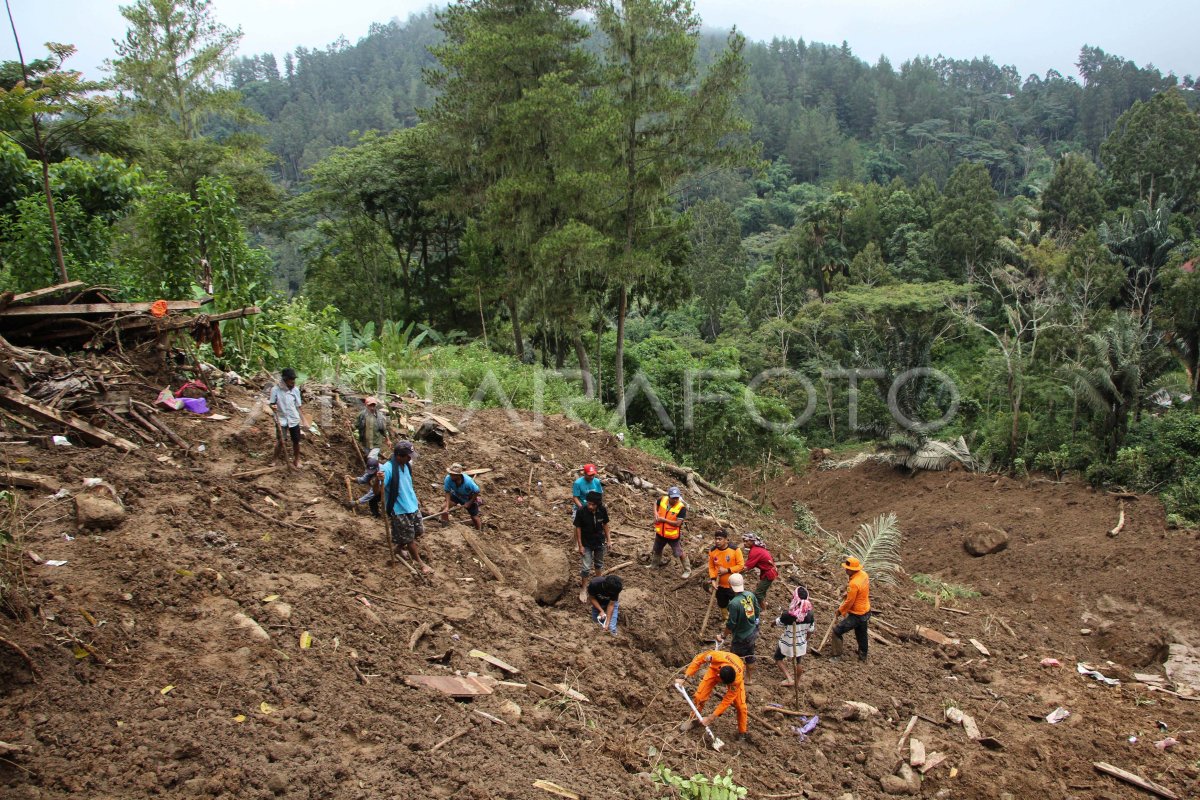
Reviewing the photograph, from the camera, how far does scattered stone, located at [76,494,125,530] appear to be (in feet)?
18.3

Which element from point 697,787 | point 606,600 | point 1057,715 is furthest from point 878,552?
point 697,787

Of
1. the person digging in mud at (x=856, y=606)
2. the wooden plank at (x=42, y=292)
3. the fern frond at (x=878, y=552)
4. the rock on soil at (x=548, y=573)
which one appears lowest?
the fern frond at (x=878, y=552)

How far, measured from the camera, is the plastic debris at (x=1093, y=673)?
9172mm

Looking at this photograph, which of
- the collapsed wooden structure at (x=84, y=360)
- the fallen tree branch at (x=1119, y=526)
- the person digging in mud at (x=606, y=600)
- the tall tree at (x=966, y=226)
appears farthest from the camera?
the tall tree at (x=966, y=226)

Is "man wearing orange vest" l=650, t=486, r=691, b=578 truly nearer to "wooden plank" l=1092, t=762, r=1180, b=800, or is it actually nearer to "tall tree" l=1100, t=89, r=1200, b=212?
"wooden plank" l=1092, t=762, r=1180, b=800

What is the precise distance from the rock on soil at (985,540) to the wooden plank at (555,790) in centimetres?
1367

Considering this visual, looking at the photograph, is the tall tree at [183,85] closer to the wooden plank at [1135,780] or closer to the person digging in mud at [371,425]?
the person digging in mud at [371,425]

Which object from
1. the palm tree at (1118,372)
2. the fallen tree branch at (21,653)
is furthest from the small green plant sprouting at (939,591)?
the fallen tree branch at (21,653)

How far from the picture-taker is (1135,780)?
21.3 feet

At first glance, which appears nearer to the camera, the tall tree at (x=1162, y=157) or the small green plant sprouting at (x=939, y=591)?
the small green plant sprouting at (x=939, y=591)

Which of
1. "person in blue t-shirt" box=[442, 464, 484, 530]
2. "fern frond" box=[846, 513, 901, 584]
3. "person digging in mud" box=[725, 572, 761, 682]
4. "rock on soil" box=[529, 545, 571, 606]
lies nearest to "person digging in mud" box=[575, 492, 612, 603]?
"rock on soil" box=[529, 545, 571, 606]

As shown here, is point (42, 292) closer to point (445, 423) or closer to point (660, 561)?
point (445, 423)

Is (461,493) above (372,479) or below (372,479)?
below

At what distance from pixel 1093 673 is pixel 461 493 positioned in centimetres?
821
